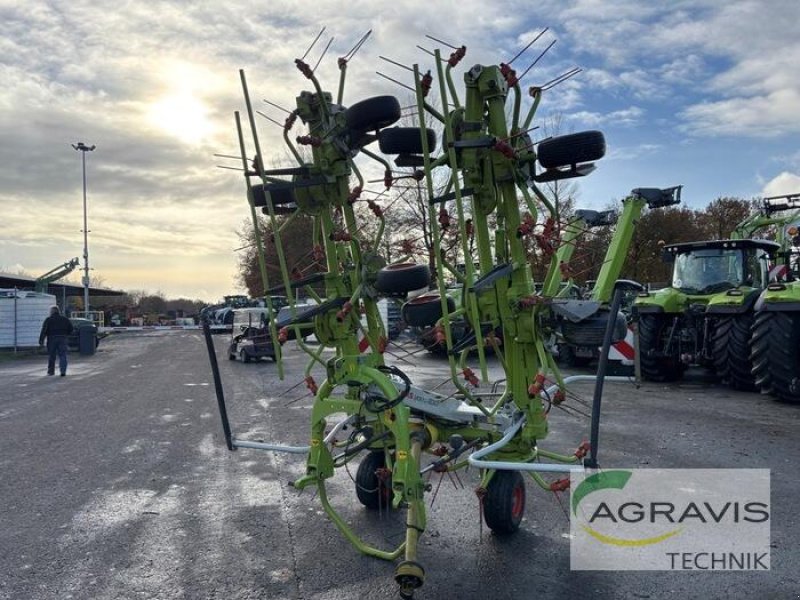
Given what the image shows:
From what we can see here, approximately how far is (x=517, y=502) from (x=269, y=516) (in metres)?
1.85

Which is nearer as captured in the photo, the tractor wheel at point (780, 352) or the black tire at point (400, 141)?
the black tire at point (400, 141)

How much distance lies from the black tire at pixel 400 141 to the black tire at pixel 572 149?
0.72m

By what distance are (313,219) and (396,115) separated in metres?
1.01

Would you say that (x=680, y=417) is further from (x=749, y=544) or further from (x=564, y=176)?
→ (x=564, y=176)

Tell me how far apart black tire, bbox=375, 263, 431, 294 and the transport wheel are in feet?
3.01

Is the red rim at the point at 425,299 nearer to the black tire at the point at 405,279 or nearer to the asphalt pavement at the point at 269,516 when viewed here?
the black tire at the point at 405,279

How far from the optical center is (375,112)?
414cm

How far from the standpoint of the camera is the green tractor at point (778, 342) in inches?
372

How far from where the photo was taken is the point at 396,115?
4.18 metres

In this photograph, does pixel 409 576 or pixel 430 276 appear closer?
pixel 409 576

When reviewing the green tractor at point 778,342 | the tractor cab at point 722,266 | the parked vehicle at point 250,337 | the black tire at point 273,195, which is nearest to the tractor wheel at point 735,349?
the green tractor at point 778,342

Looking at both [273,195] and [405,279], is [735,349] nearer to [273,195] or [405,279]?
[405,279]

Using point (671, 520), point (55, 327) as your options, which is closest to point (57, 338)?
point (55, 327)

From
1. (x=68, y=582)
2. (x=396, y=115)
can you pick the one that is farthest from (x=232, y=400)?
(x=396, y=115)
